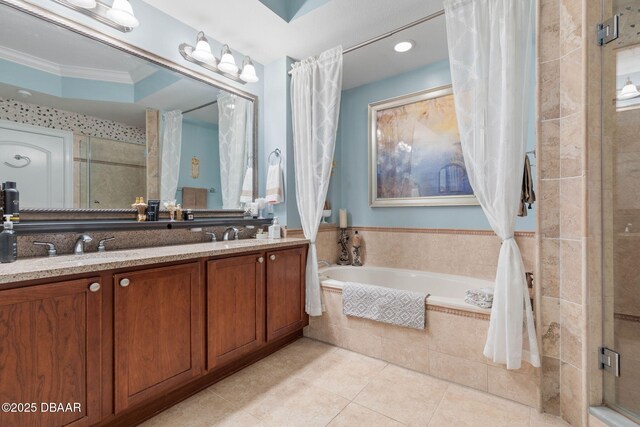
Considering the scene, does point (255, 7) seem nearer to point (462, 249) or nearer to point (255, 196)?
point (255, 196)

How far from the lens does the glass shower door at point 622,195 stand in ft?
4.47

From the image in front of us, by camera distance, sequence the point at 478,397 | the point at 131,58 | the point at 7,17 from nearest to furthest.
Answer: the point at 7,17
the point at 478,397
the point at 131,58

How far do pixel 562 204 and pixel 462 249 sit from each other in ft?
3.93

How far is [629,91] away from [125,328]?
2.69 metres

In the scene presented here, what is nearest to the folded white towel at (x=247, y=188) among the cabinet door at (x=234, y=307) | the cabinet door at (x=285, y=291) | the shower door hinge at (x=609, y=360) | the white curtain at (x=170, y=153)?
the white curtain at (x=170, y=153)

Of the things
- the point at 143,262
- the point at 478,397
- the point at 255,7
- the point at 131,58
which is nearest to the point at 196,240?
the point at 143,262

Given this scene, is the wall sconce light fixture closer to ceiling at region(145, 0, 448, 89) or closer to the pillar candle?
ceiling at region(145, 0, 448, 89)

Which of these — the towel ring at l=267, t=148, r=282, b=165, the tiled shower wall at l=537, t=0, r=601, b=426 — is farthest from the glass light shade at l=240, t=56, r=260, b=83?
the tiled shower wall at l=537, t=0, r=601, b=426

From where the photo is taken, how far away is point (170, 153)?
2.22 meters

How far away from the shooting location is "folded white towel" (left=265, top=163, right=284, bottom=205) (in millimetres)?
2672

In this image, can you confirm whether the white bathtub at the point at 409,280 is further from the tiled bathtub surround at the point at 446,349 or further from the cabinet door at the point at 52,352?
the cabinet door at the point at 52,352

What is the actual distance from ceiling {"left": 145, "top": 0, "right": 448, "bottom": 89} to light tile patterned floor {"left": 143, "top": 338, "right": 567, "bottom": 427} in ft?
8.64

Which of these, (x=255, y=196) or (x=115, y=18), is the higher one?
(x=115, y=18)

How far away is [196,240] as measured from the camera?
229 cm
